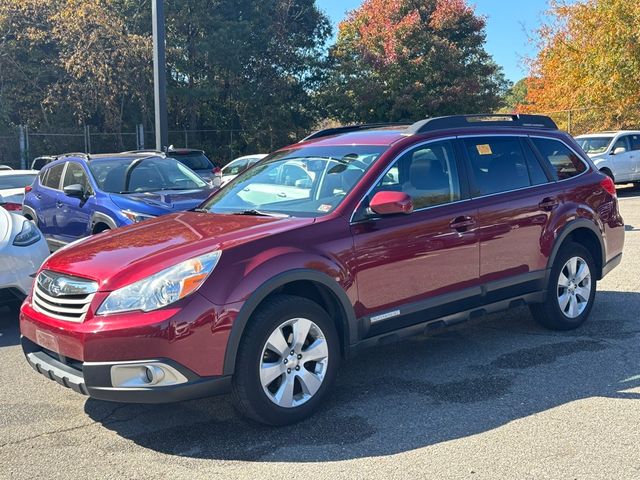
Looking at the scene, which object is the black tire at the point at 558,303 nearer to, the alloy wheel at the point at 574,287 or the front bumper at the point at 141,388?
the alloy wheel at the point at 574,287

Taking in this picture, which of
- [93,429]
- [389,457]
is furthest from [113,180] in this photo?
[389,457]

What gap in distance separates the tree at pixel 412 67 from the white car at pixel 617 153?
865cm

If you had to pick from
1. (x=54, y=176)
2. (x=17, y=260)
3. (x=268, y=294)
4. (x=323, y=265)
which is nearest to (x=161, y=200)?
(x=17, y=260)

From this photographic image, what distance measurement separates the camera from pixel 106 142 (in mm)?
25891

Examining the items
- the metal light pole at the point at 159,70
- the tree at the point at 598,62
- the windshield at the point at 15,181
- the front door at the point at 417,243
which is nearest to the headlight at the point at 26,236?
the front door at the point at 417,243

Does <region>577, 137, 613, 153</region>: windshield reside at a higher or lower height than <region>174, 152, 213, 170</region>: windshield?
higher

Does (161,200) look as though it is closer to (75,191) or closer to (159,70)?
(75,191)

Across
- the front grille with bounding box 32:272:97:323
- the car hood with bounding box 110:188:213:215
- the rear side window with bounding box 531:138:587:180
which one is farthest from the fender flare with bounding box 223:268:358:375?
the car hood with bounding box 110:188:213:215

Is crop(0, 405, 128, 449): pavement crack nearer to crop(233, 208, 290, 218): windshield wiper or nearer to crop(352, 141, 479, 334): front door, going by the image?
crop(233, 208, 290, 218): windshield wiper

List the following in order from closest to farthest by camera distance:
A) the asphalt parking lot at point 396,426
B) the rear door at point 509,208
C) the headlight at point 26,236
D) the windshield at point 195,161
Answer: the asphalt parking lot at point 396,426, the rear door at point 509,208, the headlight at point 26,236, the windshield at point 195,161

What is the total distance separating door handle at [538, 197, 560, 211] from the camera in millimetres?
5574

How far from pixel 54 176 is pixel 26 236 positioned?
3608 mm

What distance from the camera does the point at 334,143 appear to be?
5215 mm

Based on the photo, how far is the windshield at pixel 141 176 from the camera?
8.73m
